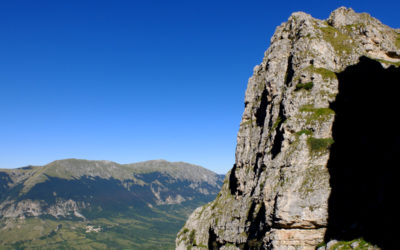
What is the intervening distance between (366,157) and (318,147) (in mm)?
7281

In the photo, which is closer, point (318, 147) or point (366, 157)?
point (366, 157)

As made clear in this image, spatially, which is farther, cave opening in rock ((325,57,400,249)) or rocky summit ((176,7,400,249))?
rocky summit ((176,7,400,249))

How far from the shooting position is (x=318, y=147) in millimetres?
47031

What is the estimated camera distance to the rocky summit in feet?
128

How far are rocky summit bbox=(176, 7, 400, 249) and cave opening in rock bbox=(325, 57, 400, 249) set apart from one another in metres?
0.16

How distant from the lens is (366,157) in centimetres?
4212

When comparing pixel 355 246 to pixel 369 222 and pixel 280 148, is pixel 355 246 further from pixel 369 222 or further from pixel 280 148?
pixel 280 148

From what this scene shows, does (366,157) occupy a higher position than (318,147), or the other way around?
(318,147)

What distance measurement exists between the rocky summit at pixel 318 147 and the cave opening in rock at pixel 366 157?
16 cm

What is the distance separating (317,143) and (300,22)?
37027 millimetres

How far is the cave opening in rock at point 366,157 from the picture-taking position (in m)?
34.5

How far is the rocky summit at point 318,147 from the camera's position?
39062 millimetres

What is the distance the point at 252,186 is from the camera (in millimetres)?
63125

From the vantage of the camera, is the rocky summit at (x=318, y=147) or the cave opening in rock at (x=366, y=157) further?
the rocky summit at (x=318, y=147)
